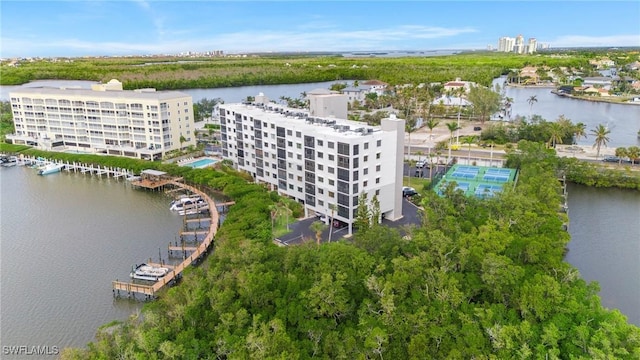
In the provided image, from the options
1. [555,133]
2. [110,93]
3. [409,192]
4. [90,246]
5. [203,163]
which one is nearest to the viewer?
[90,246]

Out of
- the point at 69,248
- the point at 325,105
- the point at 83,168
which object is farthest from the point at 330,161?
the point at 83,168

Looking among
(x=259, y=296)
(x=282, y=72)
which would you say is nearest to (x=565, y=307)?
(x=259, y=296)

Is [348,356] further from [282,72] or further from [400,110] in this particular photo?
[282,72]

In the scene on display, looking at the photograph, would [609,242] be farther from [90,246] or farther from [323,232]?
[90,246]

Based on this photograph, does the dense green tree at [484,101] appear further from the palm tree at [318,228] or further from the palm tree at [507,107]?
the palm tree at [318,228]

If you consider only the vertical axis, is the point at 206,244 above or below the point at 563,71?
below

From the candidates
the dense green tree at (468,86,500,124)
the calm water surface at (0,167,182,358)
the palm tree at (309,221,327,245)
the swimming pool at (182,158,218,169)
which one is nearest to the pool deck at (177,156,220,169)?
the swimming pool at (182,158,218,169)

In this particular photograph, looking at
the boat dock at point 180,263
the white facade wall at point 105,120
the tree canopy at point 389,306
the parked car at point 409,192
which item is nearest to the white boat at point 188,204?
the boat dock at point 180,263

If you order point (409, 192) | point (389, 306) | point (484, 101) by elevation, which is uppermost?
point (484, 101)
